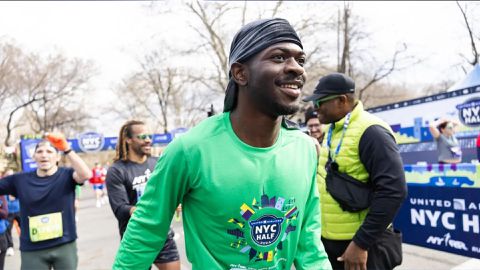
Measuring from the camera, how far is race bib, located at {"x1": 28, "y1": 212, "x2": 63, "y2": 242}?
3.62m

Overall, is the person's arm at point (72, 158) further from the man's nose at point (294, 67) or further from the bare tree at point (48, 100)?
the bare tree at point (48, 100)

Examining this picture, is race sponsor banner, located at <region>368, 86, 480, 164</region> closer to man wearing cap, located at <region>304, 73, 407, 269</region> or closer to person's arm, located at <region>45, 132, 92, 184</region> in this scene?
man wearing cap, located at <region>304, 73, 407, 269</region>

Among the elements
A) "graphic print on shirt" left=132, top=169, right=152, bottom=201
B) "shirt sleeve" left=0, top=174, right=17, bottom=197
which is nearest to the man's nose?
"graphic print on shirt" left=132, top=169, right=152, bottom=201

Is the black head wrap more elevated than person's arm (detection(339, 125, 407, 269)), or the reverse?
the black head wrap

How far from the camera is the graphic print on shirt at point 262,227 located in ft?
4.87

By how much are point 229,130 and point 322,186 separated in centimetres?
136

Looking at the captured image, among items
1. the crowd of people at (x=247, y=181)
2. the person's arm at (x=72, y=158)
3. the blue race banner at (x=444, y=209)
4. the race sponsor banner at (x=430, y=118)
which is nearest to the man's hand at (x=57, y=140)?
the person's arm at (x=72, y=158)

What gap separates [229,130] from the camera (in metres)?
1.56

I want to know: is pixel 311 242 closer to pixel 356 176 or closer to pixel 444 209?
pixel 356 176

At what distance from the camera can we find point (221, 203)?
1464mm

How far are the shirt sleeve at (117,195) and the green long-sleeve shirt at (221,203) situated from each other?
214 centimetres

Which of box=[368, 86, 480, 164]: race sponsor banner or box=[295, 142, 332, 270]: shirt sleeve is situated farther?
box=[368, 86, 480, 164]: race sponsor banner

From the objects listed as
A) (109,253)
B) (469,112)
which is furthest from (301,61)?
(469,112)

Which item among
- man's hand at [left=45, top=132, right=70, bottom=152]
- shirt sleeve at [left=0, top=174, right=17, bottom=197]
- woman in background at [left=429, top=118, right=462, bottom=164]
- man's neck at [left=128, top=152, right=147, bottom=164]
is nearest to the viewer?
man's hand at [left=45, top=132, right=70, bottom=152]
